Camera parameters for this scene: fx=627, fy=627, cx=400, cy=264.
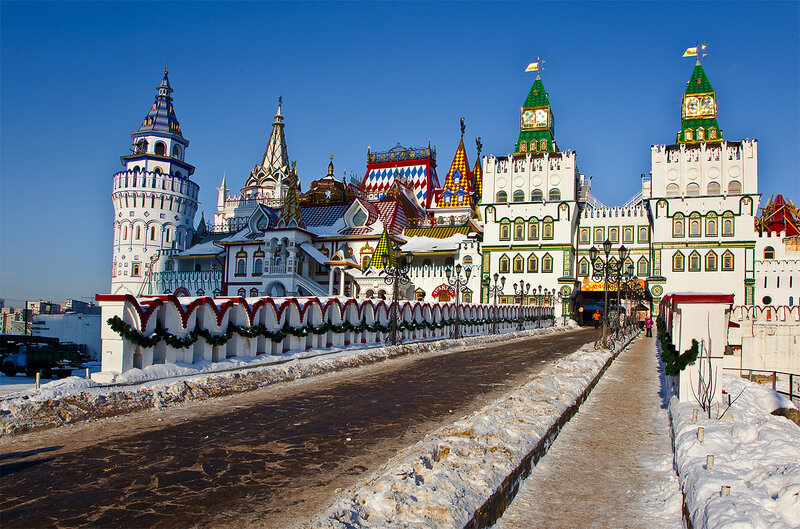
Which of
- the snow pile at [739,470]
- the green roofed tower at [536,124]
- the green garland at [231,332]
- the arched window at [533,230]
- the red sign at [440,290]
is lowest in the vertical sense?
the snow pile at [739,470]

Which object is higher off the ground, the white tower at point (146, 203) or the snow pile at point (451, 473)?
the white tower at point (146, 203)

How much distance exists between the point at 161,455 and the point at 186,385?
12.5 feet

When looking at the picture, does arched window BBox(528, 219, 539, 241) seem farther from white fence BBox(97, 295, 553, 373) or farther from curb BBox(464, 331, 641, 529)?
curb BBox(464, 331, 641, 529)

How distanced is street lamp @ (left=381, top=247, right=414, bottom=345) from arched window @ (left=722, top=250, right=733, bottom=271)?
80.5ft

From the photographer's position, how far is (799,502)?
493 cm

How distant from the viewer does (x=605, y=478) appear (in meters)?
6.53

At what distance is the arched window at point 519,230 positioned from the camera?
175ft

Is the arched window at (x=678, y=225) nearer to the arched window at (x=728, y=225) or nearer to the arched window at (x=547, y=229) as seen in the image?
the arched window at (x=728, y=225)

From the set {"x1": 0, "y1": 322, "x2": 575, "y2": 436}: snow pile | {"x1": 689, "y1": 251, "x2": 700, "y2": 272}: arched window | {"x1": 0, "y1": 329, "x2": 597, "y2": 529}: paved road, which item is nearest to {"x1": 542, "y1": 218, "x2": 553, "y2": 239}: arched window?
{"x1": 689, "y1": 251, "x2": 700, "y2": 272}: arched window

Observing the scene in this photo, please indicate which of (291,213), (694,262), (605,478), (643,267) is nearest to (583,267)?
(643,267)

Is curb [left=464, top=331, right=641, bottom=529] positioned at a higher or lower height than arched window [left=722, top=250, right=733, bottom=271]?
lower

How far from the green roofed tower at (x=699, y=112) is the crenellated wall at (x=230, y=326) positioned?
125ft

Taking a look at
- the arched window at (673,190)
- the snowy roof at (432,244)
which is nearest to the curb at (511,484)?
the snowy roof at (432,244)

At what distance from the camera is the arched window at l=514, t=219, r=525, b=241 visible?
53.5 m
